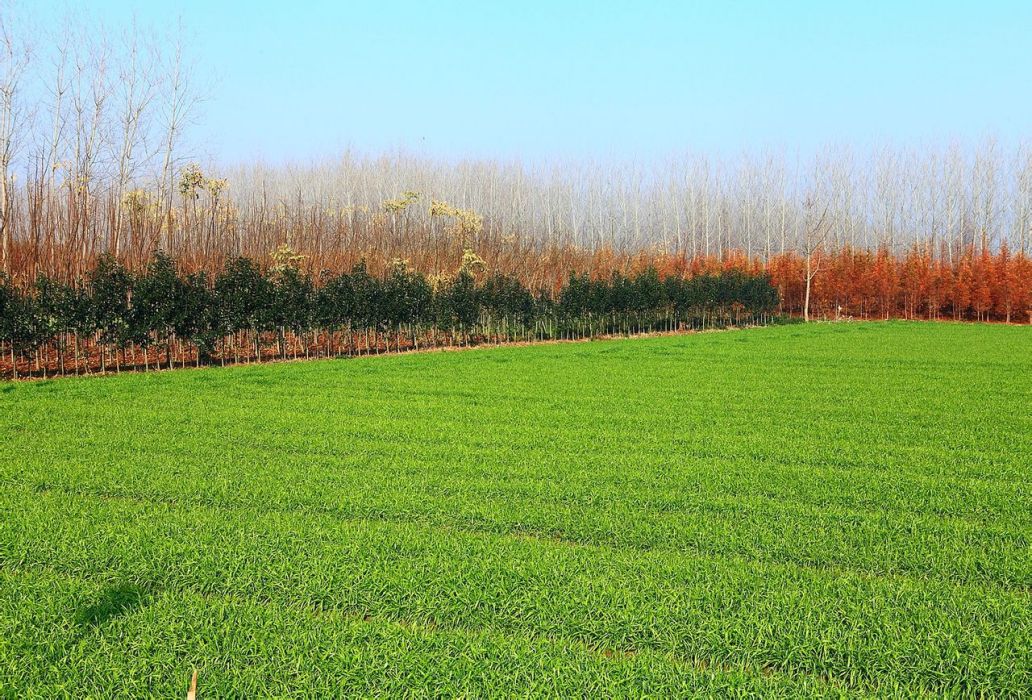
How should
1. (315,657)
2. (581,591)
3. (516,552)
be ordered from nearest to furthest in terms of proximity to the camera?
(315,657), (581,591), (516,552)

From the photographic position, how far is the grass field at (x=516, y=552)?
3.12m

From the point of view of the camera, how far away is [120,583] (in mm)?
3973

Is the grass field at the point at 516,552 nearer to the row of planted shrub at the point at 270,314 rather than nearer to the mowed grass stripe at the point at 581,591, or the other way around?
the mowed grass stripe at the point at 581,591

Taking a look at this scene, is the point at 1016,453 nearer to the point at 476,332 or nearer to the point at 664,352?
the point at 664,352

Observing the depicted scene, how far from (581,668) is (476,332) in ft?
78.3

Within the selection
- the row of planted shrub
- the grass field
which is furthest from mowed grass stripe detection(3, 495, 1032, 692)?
the row of planted shrub

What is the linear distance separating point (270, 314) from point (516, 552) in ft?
52.4

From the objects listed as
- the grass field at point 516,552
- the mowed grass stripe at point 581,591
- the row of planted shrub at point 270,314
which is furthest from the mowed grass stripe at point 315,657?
the row of planted shrub at point 270,314

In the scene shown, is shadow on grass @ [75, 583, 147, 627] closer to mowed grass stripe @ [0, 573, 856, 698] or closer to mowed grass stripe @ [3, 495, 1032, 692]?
mowed grass stripe @ [0, 573, 856, 698]

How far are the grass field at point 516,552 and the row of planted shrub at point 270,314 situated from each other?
7.01m

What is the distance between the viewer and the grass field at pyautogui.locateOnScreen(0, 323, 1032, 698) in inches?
123

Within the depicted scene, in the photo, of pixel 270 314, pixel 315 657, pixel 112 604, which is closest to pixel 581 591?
pixel 315 657

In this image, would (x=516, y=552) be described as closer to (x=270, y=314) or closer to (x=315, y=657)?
(x=315, y=657)

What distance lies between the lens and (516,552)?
4.40 metres
